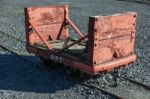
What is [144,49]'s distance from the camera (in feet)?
43.7

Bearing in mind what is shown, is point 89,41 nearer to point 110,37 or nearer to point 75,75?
point 110,37

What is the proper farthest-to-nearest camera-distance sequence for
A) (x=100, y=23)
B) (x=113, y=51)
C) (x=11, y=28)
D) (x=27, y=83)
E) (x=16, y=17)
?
(x=16, y=17), (x=11, y=28), (x=27, y=83), (x=113, y=51), (x=100, y=23)

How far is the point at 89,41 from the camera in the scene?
8.69m

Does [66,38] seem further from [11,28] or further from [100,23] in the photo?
[11,28]

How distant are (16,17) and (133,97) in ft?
48.6

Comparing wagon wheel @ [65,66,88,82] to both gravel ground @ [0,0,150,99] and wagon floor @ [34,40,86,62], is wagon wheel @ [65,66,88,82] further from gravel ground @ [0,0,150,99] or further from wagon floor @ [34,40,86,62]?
wagon floor @ [34,40,86,62]

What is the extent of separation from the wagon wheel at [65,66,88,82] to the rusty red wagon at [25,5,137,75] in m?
0.45

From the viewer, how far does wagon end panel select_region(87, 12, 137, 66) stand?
8586 mm

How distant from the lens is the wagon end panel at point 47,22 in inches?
428

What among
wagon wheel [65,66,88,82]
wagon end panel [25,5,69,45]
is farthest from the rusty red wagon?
wagon wheel [65,66,88,82]

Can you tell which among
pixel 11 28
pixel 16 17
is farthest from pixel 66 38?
pixel 16 17

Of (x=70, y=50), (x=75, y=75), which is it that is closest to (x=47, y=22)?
(x=70, y=50)

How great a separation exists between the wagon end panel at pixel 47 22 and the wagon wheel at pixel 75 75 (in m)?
1.63

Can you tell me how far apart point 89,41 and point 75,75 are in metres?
1.60
